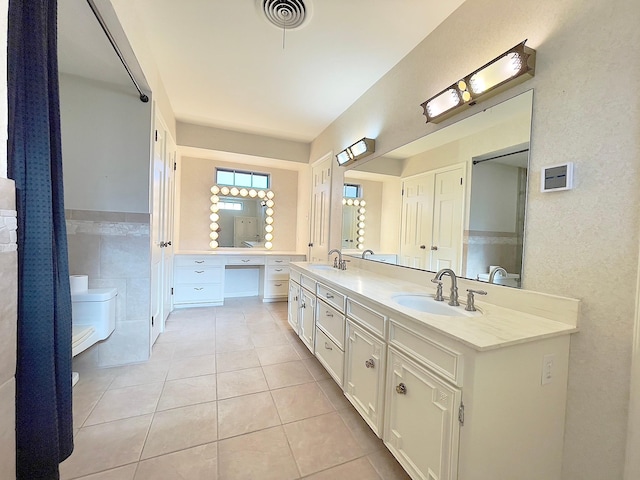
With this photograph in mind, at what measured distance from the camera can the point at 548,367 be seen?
1.10 metres

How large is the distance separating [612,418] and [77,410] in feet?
8.95

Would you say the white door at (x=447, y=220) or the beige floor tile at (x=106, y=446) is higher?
the white door at (x=447, y=220)

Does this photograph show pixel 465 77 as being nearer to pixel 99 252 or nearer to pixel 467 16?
pixel 467 16

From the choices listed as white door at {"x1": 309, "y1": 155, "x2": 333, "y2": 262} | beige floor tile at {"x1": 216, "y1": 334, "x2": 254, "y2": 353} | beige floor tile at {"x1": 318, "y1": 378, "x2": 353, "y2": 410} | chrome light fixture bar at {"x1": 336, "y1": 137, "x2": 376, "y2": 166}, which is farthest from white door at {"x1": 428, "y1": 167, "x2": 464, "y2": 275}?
beige floor tile at {"x1": 216, "y1": 334, "x2": 254, "y2": 353}

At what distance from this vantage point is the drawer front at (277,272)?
168 inches

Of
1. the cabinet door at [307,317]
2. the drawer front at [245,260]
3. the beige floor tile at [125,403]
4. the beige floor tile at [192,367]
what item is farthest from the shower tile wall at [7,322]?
the drawer front at [245,260]

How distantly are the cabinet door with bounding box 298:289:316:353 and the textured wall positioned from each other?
158cm

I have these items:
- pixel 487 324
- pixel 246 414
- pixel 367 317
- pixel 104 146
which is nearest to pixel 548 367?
pixel 487 324

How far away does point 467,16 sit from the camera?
1658 millimetres

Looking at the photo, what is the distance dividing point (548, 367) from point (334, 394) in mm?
1336

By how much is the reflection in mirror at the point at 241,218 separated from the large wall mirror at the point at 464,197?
2513 mm

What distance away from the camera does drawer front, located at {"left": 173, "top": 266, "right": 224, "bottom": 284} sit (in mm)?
3781

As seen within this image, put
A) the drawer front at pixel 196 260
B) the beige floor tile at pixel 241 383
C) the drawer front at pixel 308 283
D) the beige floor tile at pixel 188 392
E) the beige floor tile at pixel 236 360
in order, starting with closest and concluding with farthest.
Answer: the beige floor tile at pixel 188 392
the beige floor tile at pixel 241 383
the beige floor tile at pixel 236 360
the drawer front at pixel 308 283
the drawer front at pixel 196 260

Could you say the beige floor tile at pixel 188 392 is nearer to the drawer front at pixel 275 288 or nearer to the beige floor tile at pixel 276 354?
the beige floor tile at pixel 276 354
